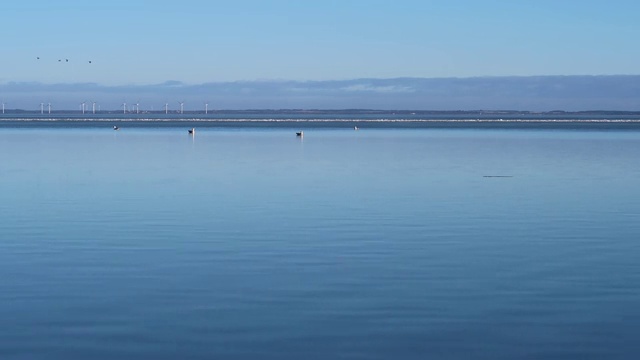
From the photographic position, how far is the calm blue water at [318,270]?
11102 mm

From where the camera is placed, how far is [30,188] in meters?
29.7

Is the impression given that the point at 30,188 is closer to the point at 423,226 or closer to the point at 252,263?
the point at 423,226

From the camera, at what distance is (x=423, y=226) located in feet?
67.7

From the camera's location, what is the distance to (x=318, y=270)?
1527 centimetres

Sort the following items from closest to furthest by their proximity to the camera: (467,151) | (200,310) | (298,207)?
(200,310)
(298,207)
(467,151)

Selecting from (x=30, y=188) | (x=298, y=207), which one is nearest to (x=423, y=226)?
(x=298, y=207)

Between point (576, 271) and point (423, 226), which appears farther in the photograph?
point (423, 226)

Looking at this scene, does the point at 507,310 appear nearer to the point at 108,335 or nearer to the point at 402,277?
the point at 402,277

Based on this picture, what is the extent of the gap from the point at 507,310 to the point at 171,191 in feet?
56.9

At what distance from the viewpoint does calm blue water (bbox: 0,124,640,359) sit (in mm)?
11102

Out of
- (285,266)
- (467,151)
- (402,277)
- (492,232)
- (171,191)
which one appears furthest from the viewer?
(467,151)

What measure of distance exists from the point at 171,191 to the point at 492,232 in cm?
1139

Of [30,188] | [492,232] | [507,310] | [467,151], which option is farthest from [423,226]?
[467,151]

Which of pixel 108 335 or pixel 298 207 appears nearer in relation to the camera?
pixel 108 335
